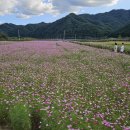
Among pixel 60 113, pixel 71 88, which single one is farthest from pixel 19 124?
pixel 71 88

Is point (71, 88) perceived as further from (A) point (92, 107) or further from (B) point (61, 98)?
(A) point (92, 107)

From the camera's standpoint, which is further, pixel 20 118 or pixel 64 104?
pixel 64 104

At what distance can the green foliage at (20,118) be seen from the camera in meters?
8.50

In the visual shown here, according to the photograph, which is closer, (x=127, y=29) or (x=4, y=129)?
(x=4, y=129)

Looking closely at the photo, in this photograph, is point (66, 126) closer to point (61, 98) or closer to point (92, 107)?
point (92, 107)

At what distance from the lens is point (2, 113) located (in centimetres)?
979

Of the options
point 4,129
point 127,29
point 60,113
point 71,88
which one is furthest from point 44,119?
point 127,29

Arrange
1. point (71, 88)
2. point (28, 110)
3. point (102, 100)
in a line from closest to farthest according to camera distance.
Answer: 1. point (28, 110)
2. point (102, 100)
3. point (71, 88)

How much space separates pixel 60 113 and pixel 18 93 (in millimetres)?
3539

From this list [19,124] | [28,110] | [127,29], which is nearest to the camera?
[19,124]

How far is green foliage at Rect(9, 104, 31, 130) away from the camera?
850cm

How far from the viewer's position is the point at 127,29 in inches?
6693

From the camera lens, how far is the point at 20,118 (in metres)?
8.68

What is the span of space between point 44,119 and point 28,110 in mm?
1041
